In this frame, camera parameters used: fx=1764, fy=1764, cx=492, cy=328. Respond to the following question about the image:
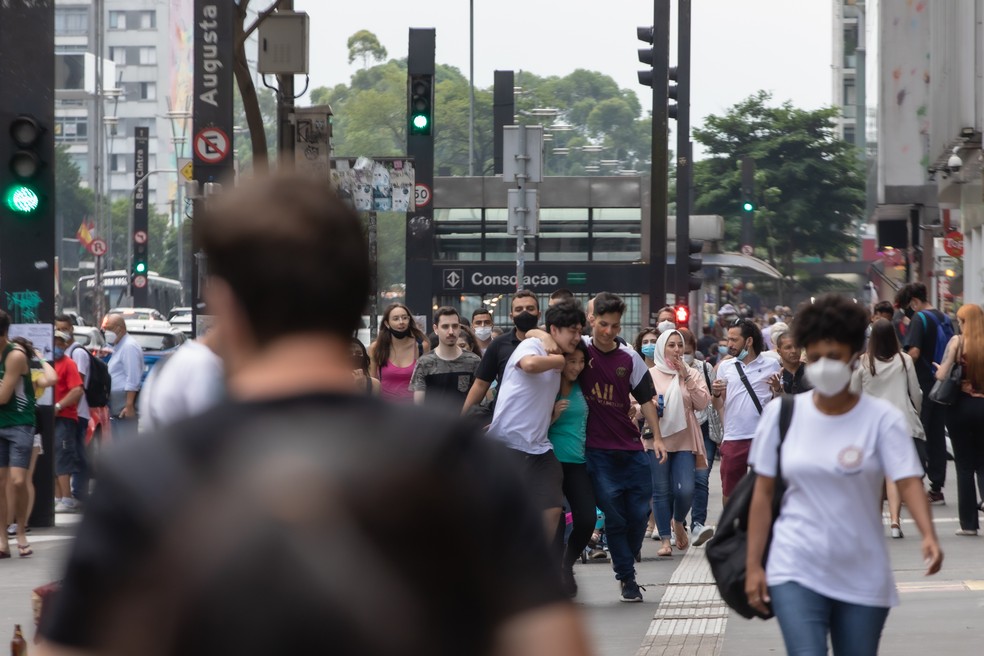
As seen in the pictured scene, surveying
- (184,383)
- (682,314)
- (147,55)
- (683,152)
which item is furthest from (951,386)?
(147,55)

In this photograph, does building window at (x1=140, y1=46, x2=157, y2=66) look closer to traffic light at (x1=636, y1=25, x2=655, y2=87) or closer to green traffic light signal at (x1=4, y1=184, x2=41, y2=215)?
traffic light at (x1=636, y1=25, x2=655, y2=87)

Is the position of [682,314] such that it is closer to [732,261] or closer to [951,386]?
[732,261]

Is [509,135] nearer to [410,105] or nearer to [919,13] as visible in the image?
[410,105]

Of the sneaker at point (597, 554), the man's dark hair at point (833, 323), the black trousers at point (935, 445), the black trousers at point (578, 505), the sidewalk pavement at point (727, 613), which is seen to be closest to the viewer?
the man's dark hair at point (833, 323)

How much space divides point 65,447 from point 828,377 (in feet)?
39.1

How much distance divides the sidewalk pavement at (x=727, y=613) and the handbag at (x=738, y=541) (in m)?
2.83

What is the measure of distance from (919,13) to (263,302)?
3980 cm

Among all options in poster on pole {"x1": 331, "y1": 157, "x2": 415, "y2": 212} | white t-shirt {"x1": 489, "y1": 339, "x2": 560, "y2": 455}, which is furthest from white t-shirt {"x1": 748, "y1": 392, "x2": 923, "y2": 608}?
poster on pole {"x1": 331, "y1": 157, "x2": 415, "y2": 212}

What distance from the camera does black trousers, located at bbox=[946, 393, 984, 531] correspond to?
1314 centimetres

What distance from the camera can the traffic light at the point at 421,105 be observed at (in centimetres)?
1756

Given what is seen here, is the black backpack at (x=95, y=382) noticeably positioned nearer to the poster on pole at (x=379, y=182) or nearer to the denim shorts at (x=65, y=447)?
the denim shorts at (x=65, y=447)

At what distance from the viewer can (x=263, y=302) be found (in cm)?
213

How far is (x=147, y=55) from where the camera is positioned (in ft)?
557

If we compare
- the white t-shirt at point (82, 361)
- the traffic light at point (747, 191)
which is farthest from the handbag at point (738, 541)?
the traffic light at point (747, 191)
